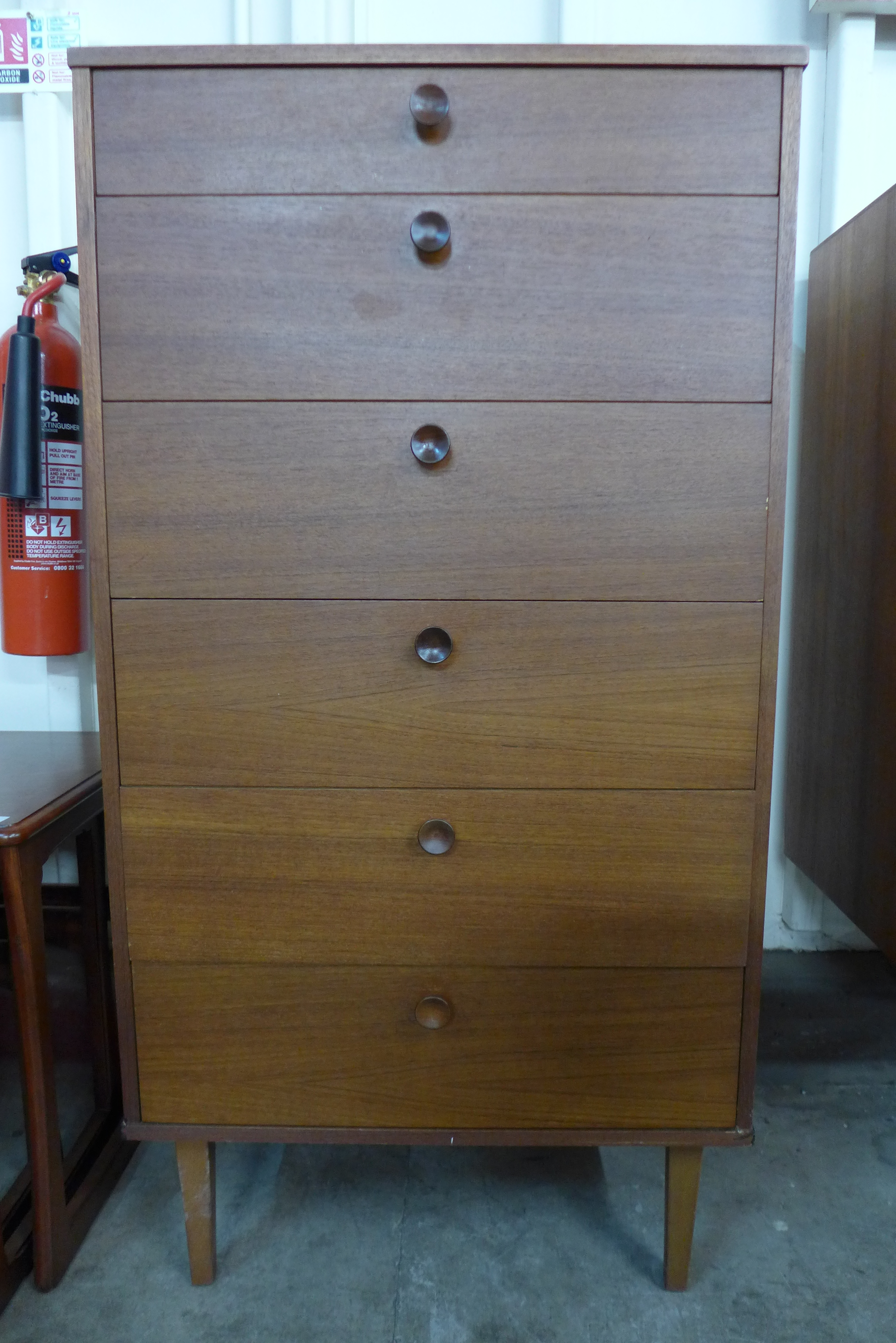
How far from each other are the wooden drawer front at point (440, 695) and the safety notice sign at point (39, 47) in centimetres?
101

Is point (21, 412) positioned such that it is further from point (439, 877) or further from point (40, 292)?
point (439, 877)

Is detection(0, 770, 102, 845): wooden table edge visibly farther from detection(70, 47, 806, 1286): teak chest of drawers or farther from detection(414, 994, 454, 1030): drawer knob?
detection(414, 994, 454, 1030): drawer knob

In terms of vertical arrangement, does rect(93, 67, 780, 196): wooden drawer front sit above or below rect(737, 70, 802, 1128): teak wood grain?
above

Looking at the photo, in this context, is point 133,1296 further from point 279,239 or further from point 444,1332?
point 279,239

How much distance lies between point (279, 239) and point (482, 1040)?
2.81ft

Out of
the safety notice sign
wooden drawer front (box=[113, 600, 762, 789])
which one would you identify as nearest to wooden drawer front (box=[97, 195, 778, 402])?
wooden drawer front (box=[113, 600, 762, 789])

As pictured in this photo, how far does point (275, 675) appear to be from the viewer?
925mm

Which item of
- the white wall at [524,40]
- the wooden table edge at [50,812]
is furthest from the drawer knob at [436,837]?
the white wall at [524,40]

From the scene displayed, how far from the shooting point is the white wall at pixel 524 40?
4.55ft

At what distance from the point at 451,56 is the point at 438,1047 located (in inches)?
39.2

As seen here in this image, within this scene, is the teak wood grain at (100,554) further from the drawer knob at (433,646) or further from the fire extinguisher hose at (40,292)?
the fire extinguisher hose at (40,292)

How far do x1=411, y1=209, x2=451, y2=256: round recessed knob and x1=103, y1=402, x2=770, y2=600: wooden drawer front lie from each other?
15cm

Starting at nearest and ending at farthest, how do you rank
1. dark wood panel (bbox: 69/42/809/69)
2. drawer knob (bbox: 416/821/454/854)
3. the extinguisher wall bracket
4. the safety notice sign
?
dark wood panel (bbox: 69/42/809/69), drawer knob (bbox: 416/821/454/854), the extinguisher wall bracket, the safety notice sign

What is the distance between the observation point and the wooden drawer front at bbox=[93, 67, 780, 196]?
0.84 metres
